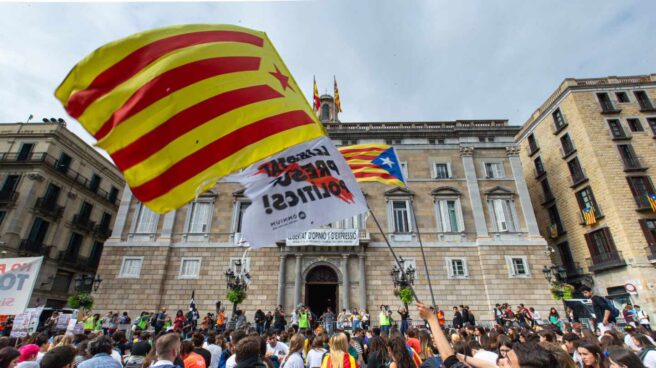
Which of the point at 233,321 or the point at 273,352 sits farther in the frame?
the point at 233,321

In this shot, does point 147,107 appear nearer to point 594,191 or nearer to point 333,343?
point 333,343

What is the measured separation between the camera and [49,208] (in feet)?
84.1

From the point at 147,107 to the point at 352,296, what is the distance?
747 inches

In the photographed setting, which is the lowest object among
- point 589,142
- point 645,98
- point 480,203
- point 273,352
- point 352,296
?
point 273,352

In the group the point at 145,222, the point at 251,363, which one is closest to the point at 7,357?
the point at 251,363

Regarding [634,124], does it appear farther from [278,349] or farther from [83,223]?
[83,223]

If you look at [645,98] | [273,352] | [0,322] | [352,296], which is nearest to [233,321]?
[352,296]

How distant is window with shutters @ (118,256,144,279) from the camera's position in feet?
67.1

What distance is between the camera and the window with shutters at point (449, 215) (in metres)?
21.6

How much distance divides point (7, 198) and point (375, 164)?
3084 cm

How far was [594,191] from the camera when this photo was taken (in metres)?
23.2

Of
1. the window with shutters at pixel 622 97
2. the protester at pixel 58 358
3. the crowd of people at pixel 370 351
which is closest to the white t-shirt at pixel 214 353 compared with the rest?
the crowd of people at pixel 370 351

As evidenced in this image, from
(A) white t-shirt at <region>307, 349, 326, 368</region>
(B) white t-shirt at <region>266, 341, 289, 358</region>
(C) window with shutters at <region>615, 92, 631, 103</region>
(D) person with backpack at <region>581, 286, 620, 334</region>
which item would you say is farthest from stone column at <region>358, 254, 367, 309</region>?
(C) window with shutters at <region>615, 92, 631, 103</region>

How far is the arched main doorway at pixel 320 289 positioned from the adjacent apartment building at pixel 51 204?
17884 millimetres
